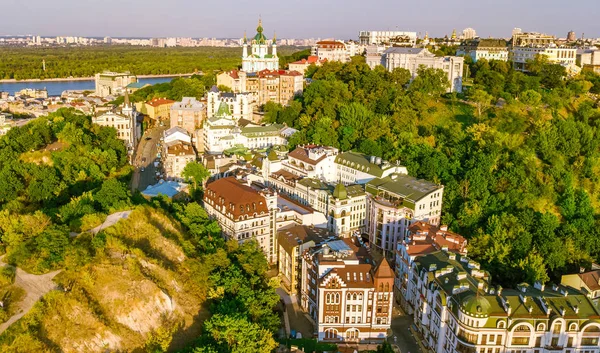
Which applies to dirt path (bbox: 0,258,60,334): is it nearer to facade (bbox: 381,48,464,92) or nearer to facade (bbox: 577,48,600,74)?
facade (bbox: 381,48,464,92)

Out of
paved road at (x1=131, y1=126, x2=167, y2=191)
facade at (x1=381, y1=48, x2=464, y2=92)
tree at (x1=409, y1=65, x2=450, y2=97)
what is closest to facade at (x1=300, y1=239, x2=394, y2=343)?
paved road at (x1=131, y1=126, x2=167, y2=191)

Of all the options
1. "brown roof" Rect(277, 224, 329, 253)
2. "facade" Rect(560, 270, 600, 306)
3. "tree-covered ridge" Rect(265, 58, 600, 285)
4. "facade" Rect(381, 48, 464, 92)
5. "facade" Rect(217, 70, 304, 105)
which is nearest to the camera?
"facade" Rect(560, 270, 600, 306)

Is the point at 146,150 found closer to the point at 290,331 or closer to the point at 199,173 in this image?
the point at 199,173

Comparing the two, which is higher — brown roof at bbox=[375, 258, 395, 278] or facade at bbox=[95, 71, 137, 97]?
facade at bbox=[95, 71, 137, 97]

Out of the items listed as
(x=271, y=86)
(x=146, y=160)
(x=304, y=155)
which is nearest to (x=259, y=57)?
(x=271, y=86)

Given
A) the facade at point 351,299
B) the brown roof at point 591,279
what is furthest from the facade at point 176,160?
the brown roof at point 591,279

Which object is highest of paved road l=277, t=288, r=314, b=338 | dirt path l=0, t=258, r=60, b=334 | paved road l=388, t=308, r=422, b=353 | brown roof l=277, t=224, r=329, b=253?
dirt path l=0, t=258, r=60, b=334

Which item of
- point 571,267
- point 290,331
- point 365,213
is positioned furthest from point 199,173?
point 571,267
